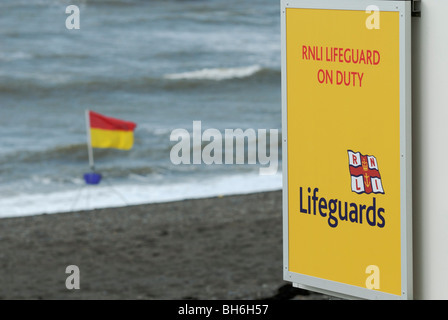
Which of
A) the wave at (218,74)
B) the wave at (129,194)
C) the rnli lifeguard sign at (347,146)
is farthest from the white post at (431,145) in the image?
the wave at (218,74)

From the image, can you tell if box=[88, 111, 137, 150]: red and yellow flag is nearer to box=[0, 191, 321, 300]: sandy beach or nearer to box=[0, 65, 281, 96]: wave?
box=[0, 191, 321, 300]: sandy beach

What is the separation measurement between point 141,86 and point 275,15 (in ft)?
54.6

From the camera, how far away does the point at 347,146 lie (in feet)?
14.2

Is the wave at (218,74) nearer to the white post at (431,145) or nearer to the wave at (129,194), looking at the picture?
the wave at (129,194)

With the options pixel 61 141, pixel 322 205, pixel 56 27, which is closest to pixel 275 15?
pixel 56 27

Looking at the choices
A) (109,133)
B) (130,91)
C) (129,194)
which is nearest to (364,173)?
(109,133)

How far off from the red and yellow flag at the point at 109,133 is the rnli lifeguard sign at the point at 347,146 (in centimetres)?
1461

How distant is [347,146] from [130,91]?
32615 mm

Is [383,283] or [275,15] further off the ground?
[275,15]

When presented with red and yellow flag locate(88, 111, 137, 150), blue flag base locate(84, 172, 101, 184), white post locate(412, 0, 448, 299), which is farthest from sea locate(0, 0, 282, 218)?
white post locate(412, 0, 448, 299)

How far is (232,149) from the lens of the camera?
2531 centimetres

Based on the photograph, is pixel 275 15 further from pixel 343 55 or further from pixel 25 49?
pixel 343 55

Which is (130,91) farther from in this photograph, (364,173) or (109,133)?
(364,173)

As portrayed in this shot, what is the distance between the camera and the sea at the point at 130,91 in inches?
854
